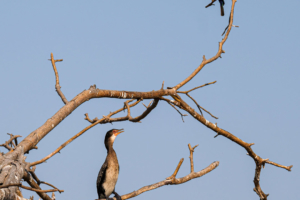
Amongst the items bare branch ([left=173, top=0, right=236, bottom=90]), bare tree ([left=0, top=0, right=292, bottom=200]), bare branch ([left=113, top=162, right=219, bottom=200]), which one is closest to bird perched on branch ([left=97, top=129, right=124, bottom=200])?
bare tree ([left=0, top=0, right=292, bottom=200])

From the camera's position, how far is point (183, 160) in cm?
536

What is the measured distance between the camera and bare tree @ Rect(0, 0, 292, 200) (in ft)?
13.5

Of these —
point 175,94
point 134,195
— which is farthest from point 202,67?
point 134,195

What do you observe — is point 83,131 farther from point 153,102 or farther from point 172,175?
point 153,102

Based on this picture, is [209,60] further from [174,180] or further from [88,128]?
[88,128]

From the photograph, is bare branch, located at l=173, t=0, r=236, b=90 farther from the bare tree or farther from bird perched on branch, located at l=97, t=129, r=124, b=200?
bird perched on branch, located at l=97, t=129, r=124, b=200

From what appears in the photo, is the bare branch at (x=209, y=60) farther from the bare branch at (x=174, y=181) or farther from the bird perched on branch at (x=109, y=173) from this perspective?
the bird perched on branch at (x=109, y=173)

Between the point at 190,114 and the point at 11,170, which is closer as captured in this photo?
the point at 11,170

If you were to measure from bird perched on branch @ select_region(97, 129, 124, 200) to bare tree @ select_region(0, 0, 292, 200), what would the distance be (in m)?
1.40

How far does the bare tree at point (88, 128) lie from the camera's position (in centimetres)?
412

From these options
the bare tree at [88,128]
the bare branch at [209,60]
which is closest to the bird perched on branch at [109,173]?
the bare tree at [88,128]

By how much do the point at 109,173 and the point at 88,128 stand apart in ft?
10.2

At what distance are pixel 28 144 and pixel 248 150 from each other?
375 centimetres

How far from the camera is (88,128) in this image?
466 cm
